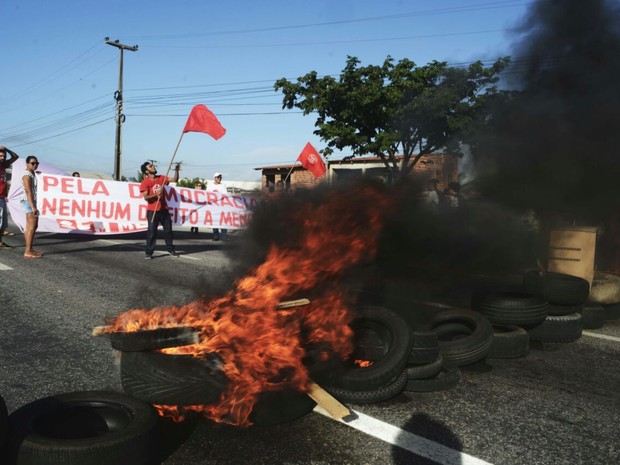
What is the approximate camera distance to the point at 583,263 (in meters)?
6.62

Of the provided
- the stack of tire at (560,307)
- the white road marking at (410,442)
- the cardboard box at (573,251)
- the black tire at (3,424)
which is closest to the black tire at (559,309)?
the stack of tire at (560,307)

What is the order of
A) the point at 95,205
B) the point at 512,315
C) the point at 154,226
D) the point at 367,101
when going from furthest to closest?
1. the point at 367,101
2. the point at 95,205
3. the point at 154,226
4. the point at 512,315

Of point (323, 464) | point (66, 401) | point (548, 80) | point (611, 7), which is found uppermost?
point (611, 7)

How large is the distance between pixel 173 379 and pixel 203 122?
8.58 meters

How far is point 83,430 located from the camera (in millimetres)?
2758

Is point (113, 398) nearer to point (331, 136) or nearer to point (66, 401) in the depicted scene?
point (66, 401)

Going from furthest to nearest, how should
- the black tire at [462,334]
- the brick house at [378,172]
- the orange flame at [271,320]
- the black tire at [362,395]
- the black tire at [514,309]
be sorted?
the brick house at [378,172]
the black tire at [514,309]
the black tire at [462,334]
the black tire at [362,395]
the orange flame at [271,320]

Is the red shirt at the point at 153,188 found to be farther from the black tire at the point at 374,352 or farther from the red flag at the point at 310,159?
the black tire at the point at 374,352

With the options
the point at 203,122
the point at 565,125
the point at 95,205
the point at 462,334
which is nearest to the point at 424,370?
the point at 462,334

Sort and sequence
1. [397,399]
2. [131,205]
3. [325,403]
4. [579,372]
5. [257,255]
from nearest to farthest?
1. [325,403]
2. [397,399]
3. [579,372]
4. [257,255]
5. [131,205]

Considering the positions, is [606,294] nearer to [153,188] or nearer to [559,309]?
[559,309]

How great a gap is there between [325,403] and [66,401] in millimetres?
1454

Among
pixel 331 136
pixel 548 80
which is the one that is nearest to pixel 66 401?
pixel 548 80

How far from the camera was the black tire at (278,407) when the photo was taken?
9.87 feet
